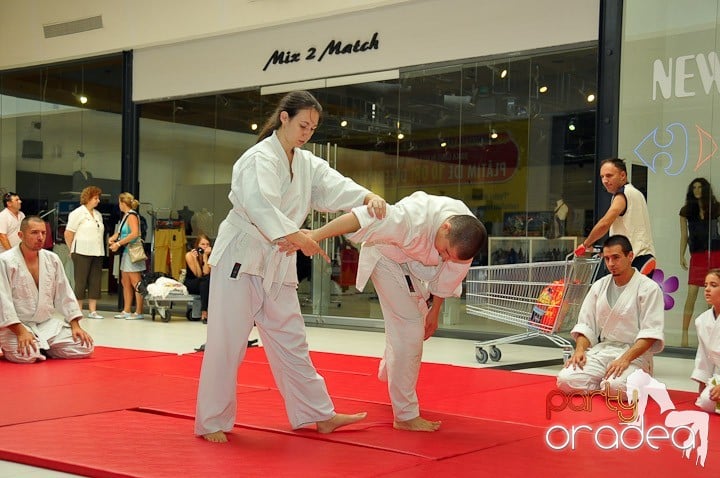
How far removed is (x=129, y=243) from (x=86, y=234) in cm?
59

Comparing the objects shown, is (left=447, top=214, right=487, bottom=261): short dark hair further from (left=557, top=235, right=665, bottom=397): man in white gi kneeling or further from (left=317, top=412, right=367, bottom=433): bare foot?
(left=557, top=235, right=665, bottom=397): man in white gi kneeling

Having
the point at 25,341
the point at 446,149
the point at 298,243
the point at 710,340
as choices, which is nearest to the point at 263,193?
the point at 298,243

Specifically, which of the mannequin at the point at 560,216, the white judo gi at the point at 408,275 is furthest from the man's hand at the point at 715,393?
the mannequin at the point at 560,216

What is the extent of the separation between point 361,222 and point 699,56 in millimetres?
5384

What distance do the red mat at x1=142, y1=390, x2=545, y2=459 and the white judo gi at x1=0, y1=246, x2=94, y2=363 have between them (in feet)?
7.56

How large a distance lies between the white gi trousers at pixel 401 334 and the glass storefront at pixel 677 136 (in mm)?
4614

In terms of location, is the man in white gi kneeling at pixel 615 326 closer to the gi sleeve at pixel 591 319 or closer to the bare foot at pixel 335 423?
the gi sleeve at pixel 591 319

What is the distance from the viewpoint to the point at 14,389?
5.40 metres

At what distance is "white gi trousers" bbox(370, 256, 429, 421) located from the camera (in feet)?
13.9

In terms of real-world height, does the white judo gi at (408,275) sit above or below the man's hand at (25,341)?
above

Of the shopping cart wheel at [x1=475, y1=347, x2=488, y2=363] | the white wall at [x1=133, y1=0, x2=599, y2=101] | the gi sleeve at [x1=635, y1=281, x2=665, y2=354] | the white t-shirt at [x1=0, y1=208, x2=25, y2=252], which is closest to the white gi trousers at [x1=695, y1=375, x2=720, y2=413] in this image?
the gi sleeve at [x1=635, y1=281, x2=665, y2=354]

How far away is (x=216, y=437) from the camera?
393cm

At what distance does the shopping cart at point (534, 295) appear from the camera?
272 inches

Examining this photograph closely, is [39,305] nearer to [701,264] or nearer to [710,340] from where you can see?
[710,340]
